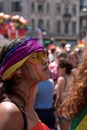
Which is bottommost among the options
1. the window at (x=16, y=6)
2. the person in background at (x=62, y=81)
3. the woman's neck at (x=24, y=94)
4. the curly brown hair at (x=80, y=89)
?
the window at (x=16, y=6)

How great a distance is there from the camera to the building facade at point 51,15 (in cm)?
6612

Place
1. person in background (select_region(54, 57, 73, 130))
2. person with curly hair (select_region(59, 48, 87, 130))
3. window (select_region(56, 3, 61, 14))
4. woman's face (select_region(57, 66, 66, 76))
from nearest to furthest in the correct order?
person with curly hair (select_region(59, 48, 87, 130)) < person in background (select_region(54, 57, 73, 130)) < woman's face (select_region(57, 66, 66, 76)) < window (select_region(56, 3, 61, 14))

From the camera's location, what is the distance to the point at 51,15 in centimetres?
7000

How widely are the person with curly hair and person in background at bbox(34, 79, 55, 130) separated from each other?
3.13 meters

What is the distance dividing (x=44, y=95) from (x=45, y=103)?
0.15 metres

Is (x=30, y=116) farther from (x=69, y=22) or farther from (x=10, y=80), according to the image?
(x=69, y=22)

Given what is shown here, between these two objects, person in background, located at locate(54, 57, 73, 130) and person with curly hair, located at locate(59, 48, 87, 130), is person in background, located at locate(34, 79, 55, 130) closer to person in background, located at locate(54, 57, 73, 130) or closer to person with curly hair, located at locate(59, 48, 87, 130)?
person in background, located at locate(54, 57, 73, 130)

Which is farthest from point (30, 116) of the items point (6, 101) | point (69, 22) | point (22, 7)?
point (69, 22)

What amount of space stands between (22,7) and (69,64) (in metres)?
59.8

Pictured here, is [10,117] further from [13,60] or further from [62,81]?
[62,81]

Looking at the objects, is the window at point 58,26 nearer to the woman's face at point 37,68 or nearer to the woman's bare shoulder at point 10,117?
the woman's face at point 37,68

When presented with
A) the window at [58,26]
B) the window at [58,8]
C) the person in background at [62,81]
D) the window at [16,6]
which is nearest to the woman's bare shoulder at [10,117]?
the person in background at [62,81]

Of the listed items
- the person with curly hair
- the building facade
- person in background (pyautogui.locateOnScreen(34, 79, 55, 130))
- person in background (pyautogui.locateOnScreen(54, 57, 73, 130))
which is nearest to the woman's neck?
the person with curly hair

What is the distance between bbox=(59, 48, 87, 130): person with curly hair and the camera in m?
2.33
